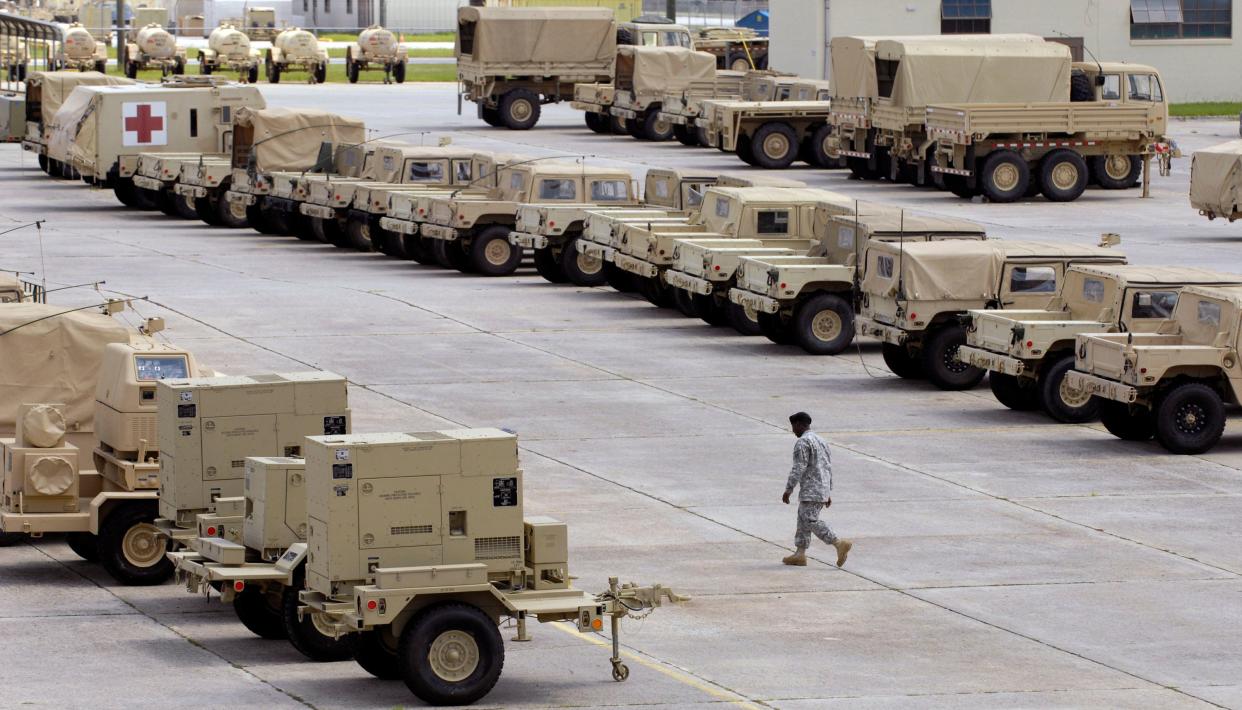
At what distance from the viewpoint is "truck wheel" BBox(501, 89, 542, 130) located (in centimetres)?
6438

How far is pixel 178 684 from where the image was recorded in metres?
14.2

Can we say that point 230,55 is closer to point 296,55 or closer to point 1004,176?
point 296,55

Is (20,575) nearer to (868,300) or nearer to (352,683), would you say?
(352,683)

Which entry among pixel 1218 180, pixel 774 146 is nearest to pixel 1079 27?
pixel 774 146

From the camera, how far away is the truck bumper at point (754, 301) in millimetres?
28438

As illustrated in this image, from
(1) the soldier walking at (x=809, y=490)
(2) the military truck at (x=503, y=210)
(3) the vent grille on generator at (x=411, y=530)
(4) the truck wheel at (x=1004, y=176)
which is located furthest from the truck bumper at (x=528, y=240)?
(3) the vent grille on generator at (x=411, y=530)

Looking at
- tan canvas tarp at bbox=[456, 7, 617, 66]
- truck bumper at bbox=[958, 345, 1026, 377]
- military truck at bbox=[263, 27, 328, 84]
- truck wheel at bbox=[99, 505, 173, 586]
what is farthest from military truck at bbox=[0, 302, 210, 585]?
military truck at bbox=[263, 27, 328, 84]

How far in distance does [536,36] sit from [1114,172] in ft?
63.2

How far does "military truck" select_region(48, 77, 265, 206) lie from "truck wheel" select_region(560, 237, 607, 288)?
12.3 metres

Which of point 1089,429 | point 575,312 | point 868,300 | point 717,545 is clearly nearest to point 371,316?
point 575,312

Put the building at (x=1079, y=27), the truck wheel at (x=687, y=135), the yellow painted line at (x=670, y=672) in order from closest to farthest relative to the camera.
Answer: the yellow painted line at (x=670, y=672) < the truck wheel at (x=687, y=135) < the building at (x=1079, y=27)

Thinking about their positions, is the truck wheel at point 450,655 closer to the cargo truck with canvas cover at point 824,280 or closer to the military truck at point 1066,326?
the military truck at point 1066,326

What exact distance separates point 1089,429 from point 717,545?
22.6 feet

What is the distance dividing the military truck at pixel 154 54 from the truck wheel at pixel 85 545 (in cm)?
7074
